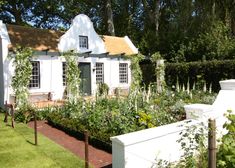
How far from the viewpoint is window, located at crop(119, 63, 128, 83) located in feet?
74.8

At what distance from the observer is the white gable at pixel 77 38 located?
1941 centimetres

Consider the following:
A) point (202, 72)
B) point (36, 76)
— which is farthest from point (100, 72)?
point (202, 72)

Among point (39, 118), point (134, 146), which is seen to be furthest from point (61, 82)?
point (134, 146)

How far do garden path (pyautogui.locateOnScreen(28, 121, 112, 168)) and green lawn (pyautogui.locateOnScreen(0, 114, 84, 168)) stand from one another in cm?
26

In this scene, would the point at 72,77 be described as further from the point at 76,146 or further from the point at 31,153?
the point at 31,153

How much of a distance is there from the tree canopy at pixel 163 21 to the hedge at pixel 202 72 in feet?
7.95

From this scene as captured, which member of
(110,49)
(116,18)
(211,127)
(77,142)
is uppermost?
(116,18)

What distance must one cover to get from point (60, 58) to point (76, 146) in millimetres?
11182

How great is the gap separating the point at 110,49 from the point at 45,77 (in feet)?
21.4

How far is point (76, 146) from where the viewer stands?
8609 mm

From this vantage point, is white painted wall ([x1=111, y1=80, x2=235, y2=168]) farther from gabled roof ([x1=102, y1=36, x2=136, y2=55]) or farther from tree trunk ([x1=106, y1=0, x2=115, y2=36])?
tree trunk ([x1=106, y1=0, x2=115, y2=36])

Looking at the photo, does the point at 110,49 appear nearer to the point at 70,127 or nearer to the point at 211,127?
the point at 70,127

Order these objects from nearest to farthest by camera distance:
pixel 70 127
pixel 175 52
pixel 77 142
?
pixel 77 142
pixel 70 127
pixel 175 52

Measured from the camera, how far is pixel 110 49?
22.6 meters
